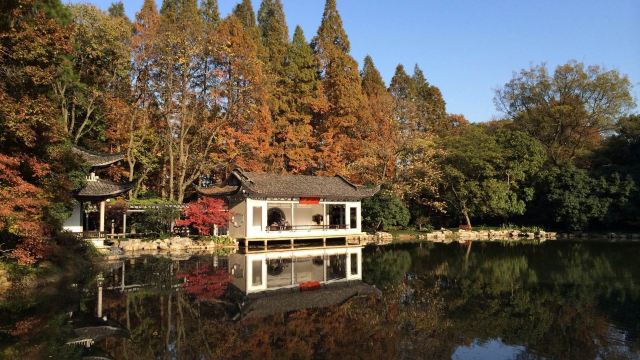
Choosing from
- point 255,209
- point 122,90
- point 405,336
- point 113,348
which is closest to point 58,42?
point 113,348

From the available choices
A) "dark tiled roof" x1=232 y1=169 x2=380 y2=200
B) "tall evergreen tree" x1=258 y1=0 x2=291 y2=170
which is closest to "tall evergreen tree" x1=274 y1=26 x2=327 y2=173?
"tall evergreen tree" x1=258 y1=0 x2=291 y2=170

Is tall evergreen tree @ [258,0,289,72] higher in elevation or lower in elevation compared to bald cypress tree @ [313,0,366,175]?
higher

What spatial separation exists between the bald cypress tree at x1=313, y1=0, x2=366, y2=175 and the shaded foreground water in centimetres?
1807

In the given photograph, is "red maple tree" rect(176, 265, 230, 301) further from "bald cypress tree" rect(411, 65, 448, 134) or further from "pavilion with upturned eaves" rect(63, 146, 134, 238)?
"bald cypress tree" rect(411, 65, 448, 134)

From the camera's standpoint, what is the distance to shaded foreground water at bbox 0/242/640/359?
8180 mm

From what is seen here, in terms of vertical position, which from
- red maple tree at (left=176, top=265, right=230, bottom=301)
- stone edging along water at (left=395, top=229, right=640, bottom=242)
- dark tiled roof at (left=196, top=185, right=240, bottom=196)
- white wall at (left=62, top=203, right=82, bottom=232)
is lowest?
stone edging along water at (left=395, top=229, right=640, bottom=242)

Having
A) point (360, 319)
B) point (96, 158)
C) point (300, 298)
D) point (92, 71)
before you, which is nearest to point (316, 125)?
point (92, 71)

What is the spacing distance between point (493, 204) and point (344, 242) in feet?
40.0

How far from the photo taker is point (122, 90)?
29.2m

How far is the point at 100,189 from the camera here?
2148cm

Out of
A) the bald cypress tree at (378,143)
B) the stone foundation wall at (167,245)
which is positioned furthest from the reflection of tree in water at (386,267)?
the bald cypress tree at (378,143)

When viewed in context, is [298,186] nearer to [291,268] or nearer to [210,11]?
[291,268]

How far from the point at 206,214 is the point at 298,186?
5.26 meters

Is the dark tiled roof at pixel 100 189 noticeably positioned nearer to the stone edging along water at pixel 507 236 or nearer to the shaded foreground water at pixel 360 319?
the shaded foreground water at pixel 360 319
